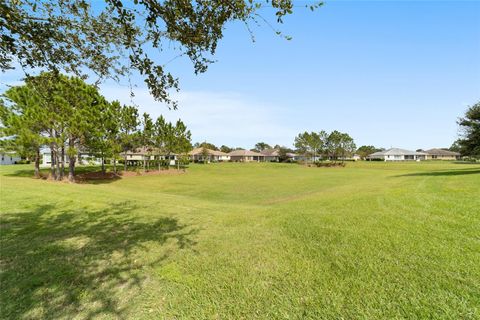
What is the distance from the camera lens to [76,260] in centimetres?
483

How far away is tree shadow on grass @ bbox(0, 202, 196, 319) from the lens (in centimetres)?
345

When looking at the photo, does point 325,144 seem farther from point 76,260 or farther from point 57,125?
point 76,260

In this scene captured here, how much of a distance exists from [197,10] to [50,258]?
16.8 ft

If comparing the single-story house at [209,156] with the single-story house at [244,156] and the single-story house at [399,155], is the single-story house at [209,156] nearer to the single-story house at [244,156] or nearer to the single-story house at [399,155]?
the single-story house at [244,156]

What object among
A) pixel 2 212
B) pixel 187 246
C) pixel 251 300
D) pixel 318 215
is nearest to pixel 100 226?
pixel 187 246

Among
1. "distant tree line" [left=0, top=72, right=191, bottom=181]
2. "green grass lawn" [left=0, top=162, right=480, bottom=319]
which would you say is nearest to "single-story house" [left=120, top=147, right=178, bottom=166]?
"distant tree line" [left=0, top=72, right=191, bottom=181]

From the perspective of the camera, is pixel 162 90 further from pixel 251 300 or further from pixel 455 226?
pixel 455 226

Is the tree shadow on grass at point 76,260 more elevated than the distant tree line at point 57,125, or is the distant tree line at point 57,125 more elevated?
the distant tree line at point 57,125

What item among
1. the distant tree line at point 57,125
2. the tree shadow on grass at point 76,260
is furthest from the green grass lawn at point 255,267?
the distant tree line at point 57,125

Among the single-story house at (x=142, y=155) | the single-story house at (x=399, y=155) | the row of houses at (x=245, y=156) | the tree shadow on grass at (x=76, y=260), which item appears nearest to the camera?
the tree shadow on grass at (x=76, y=260)

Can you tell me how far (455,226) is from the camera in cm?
535

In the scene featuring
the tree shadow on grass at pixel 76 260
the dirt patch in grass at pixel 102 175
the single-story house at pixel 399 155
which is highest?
the single-story house at pixel 399 155

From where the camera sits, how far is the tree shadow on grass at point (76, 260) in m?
3.45

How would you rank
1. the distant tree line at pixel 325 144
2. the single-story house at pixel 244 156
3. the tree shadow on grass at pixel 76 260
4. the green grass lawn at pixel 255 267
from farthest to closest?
the single-story house at pixel 244 156 < the distant tree line at pixel 325 144 < the tree shadow on grass at pixel 76 260 < the green grass lawn at pixel 255 267
